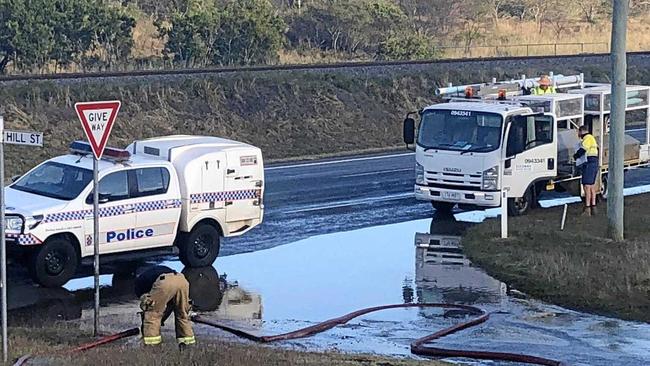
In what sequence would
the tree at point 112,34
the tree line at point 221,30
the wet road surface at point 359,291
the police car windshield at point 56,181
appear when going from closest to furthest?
the wet road surface at point 359,291, the police car windshield at point 56,181, the tree line at point 221,30, the tree at point 112,34

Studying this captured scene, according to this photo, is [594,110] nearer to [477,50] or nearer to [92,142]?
[92,142]

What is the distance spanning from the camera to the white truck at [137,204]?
1670 centimetres

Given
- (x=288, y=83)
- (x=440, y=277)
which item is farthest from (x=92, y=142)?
(x=288, y=83)

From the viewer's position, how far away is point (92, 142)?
44.3ft

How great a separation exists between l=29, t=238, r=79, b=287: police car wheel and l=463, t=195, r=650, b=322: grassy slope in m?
6.19

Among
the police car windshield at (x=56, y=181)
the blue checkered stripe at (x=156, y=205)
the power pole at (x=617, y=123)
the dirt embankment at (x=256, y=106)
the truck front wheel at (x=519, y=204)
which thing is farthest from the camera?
the dirt embankment at (x=256, y=106)

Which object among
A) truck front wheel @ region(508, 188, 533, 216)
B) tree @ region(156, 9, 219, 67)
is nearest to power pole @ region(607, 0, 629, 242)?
truck front wheel @ region(508, 188, 533, 216)

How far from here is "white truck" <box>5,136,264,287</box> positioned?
16.7 meters

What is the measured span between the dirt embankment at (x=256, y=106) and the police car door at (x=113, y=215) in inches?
514

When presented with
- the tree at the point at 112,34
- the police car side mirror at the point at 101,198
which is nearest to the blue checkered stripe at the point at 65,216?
the police car side mirror at the point at 101,198

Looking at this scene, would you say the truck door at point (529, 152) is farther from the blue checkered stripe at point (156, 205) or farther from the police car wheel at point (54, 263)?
the police car wheel at point (54, 263)

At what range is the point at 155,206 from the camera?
58.8 ft

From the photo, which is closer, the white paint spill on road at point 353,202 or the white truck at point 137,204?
the white truck at point 137,204

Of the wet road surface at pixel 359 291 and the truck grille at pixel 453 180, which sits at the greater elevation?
the truck grille at pixel 453 180
